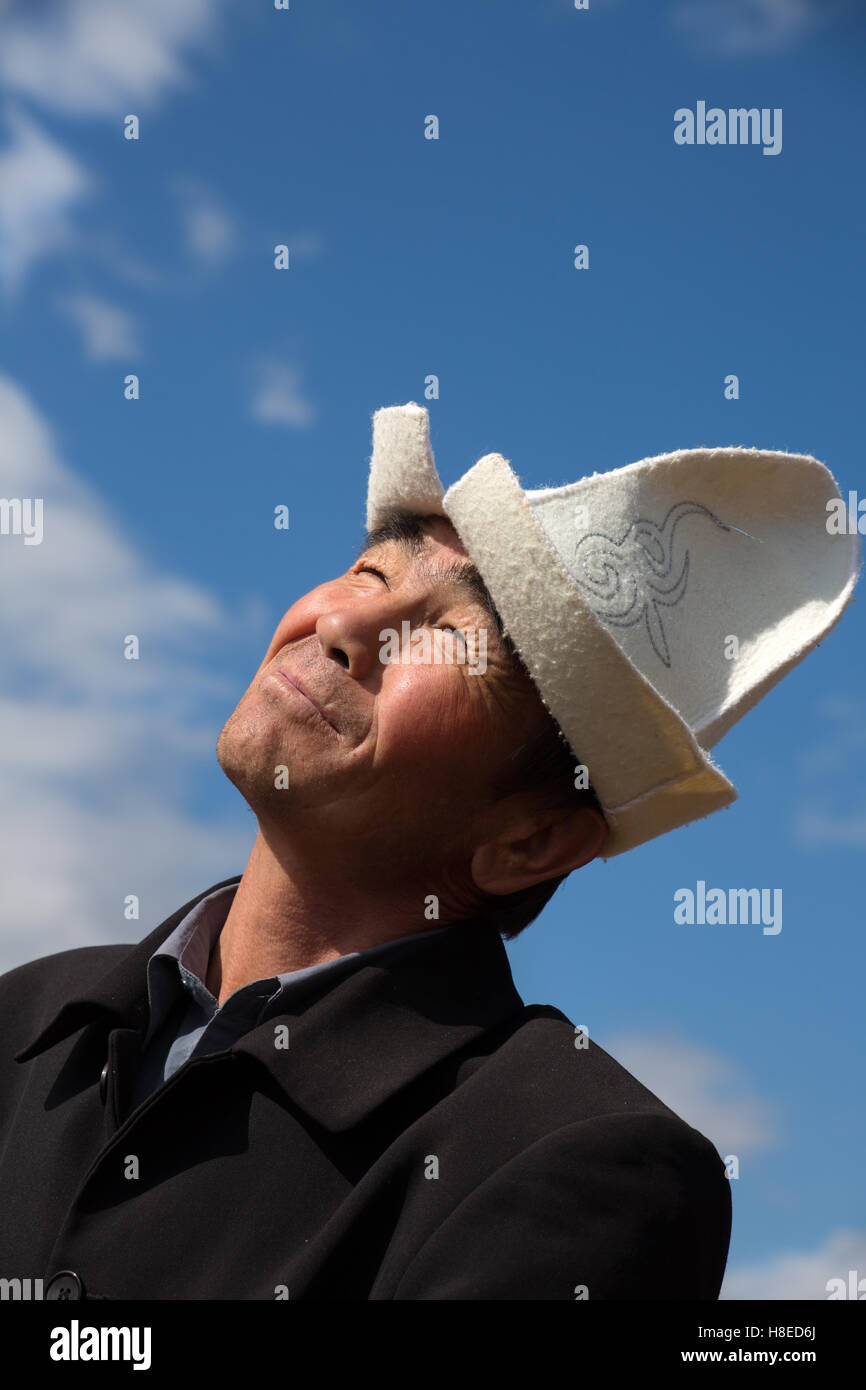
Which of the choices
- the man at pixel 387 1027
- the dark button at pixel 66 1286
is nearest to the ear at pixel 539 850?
the man at pixel 387 1027

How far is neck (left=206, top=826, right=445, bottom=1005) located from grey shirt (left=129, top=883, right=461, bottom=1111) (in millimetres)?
44

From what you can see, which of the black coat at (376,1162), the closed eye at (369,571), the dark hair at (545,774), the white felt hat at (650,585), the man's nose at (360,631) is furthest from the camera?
the closed eye at (369,571)

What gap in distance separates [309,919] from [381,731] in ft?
1.93

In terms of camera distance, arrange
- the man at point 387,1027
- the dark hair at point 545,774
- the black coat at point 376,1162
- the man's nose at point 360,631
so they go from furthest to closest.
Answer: the dark hair at point 545,774
the man's nose at point 360,631
the man at point 387,1027
the black coat at point 376,1162

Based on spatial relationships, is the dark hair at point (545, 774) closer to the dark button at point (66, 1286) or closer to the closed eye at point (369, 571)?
the closed eye at point (369, 571)

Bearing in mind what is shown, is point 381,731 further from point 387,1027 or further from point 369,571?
point 387,1027

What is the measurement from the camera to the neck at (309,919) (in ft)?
12.0

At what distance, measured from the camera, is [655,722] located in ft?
11.6

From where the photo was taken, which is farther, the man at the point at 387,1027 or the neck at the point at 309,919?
the neck at the point at 309,919

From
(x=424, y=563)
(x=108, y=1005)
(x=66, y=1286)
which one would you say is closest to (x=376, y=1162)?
(x=66, y=1286)

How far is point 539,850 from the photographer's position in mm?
3836

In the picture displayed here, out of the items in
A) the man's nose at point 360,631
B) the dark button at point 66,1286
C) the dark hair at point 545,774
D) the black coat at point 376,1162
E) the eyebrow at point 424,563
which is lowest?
the dark button at point 66,1286
